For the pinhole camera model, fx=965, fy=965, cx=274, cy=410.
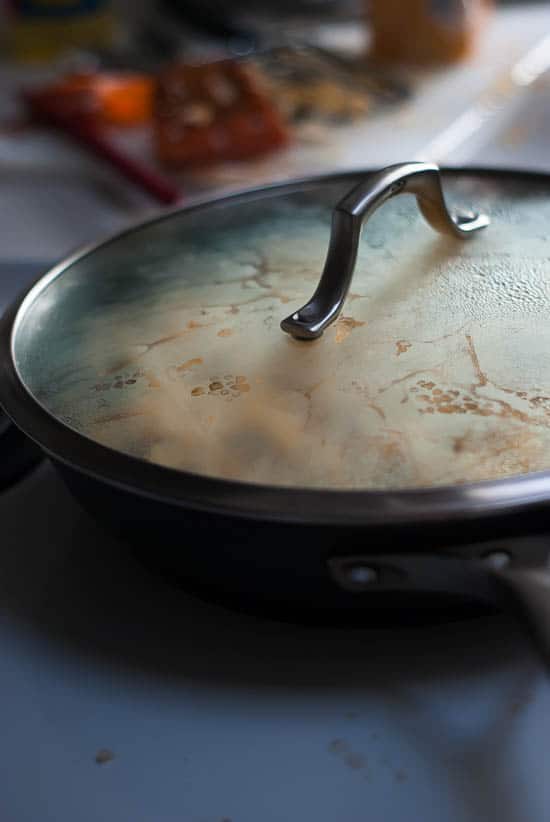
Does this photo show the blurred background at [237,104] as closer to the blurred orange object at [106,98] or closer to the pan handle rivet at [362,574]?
the blurred orange object at [106,98]

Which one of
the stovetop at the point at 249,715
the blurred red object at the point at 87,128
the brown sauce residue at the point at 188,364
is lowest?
the blurred red object at the point at 87,128

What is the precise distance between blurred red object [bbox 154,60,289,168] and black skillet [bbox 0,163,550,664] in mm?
594

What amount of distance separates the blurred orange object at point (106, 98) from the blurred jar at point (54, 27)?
39 cm

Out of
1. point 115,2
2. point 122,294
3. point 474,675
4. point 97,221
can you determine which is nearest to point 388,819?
point 474,675

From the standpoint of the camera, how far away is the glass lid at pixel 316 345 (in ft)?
1.42

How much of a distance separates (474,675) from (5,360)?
300mm

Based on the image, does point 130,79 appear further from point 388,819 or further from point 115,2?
point 388,819

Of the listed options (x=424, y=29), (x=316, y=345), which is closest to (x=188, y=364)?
(x=316, y=345)

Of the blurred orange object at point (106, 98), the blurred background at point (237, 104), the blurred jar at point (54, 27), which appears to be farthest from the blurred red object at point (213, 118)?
the blurred jar at point (54, 27)

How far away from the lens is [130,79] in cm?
145

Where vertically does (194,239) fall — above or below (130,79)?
above

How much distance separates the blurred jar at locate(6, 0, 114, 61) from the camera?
176cm

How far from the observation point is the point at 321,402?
46 cm

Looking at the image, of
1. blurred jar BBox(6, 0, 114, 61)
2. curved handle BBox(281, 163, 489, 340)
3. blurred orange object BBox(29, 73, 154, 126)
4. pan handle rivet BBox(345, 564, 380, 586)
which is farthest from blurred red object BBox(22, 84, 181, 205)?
pan handle rivet BBox(345, 564, 380, 586)
